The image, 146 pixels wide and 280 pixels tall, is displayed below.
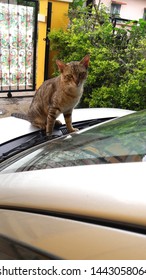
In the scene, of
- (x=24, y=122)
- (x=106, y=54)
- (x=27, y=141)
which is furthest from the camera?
(x=106, y=54)

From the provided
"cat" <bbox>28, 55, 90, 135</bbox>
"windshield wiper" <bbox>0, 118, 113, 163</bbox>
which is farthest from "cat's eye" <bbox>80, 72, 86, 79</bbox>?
"windshield wiper" <bbox>0, 118, 113, 163</bbox>

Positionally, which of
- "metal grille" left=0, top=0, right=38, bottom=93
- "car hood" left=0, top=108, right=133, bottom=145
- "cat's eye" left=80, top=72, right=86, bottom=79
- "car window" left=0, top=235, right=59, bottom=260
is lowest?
"car window" left=0, top=235, right=59, bottom=260

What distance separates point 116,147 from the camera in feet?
3.98

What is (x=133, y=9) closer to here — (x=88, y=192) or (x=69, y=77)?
(x=69, y=77)

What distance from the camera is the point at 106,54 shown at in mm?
5027

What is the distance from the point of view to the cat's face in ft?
9.01

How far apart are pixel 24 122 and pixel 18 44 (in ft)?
14.4

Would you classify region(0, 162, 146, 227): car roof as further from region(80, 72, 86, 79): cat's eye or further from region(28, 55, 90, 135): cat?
region(80, 72, 86, 79): cat's eye

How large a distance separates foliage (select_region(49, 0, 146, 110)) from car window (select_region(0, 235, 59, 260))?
3329 millimetres

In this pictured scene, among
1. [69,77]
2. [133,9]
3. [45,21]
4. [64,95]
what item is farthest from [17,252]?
[133,9]

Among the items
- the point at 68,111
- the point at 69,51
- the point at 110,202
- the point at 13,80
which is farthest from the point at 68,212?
the point at 13,80

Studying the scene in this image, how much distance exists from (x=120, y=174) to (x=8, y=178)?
571 millimetres

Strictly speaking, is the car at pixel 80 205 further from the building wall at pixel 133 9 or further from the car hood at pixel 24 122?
the building wall at pixel 133 9

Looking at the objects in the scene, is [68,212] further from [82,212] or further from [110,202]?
[110,202]
